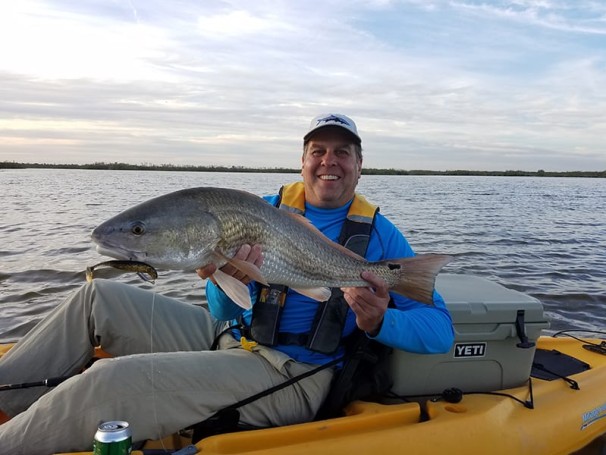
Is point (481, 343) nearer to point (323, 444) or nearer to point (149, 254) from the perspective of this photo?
point (323, 444)

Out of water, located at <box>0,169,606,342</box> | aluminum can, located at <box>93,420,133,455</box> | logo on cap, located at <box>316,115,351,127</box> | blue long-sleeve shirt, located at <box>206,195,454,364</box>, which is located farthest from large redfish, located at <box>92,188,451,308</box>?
water, located at <box>0,169,606,342</box>

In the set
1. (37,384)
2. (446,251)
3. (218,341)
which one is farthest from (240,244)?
(446,251)

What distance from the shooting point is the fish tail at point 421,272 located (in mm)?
3467

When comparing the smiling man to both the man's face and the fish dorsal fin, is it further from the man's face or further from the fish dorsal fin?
the fish dorsal fin

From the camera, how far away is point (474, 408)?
12.3 feet

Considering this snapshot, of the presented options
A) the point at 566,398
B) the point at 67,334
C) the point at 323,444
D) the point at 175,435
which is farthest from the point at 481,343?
the point at 67,334

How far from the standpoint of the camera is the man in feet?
10.1

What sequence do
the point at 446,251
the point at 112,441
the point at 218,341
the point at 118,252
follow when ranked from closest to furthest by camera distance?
the point at 112,441 < the point at 118,252 < the point at 218,341 < the point at 446,251

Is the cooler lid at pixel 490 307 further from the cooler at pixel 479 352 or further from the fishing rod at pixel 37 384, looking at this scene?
the fishing rod at pixel 37 384

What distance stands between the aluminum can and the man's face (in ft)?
7.69

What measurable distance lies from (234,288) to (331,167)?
4.76ft

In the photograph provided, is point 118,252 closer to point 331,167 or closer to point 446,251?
point 331,167

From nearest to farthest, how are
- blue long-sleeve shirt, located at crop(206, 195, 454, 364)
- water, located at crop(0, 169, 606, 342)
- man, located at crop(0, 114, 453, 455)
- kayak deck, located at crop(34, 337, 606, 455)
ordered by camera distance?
1. man, located at crop(0, 114, 453, 455)
2. kayak deck, located at crop(34, 337, 606, 455)
3. blue long-sleeve shirt, located at crop(206, 195, 454, 364)
4. water, located at crop(0, 169, 606, 342)

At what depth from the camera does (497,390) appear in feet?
13.6
